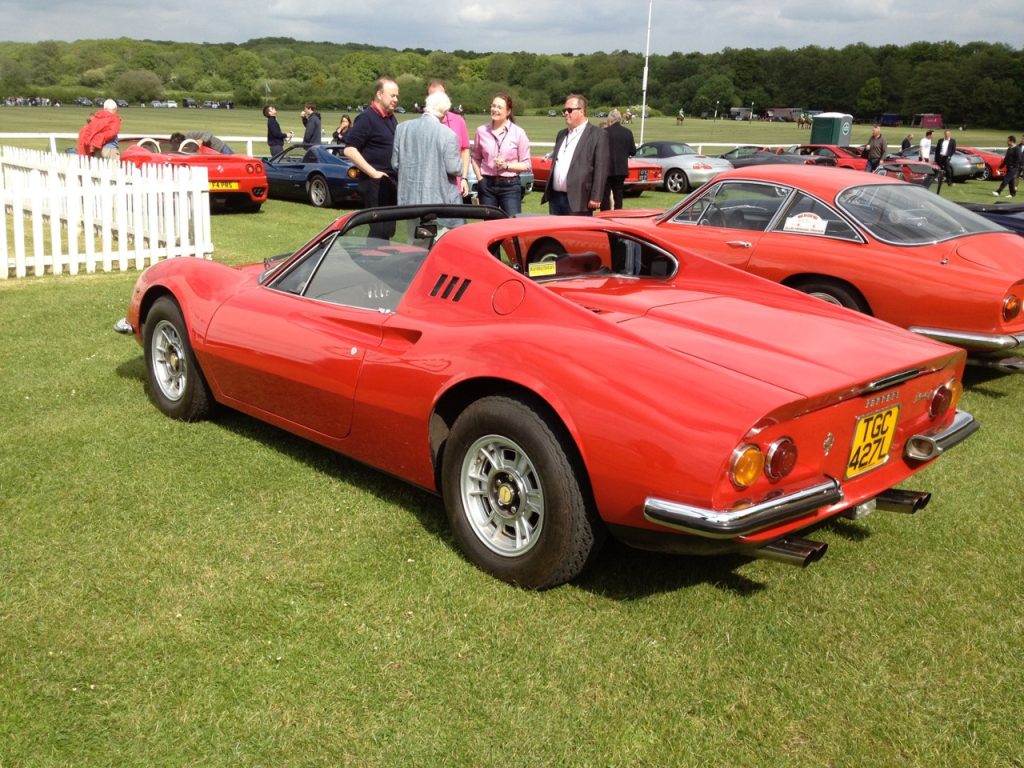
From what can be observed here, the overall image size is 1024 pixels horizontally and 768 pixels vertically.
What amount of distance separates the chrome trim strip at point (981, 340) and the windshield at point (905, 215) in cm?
78

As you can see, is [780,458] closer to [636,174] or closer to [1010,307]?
[1010,307]

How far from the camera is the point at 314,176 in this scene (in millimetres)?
16562

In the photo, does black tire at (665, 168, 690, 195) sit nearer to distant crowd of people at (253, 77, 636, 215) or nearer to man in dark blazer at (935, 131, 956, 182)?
man in dark blazer at (935, 131, 956, 182)

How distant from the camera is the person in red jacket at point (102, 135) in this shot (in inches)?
541

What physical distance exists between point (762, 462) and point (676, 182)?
2002 cm

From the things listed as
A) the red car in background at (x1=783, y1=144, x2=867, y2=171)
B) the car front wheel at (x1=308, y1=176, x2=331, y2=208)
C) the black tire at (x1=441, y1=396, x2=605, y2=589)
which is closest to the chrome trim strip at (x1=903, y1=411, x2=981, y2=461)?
the black tire at (x1=441, y1=396, x2=605, y2=589)

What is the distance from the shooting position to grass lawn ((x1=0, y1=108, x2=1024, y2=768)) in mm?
2631

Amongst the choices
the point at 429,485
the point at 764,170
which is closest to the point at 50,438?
the point at 429,485

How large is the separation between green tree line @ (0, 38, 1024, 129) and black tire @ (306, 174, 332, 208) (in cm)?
6807

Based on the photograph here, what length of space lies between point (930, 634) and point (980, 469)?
200 cm

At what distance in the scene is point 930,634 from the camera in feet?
10.6

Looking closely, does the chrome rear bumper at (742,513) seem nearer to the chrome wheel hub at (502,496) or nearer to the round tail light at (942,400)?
the chrome wheel hub at (502,496)

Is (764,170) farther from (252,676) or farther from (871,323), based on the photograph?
(252,676)

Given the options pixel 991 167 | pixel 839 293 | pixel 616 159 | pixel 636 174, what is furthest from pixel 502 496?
pixel 991 167
